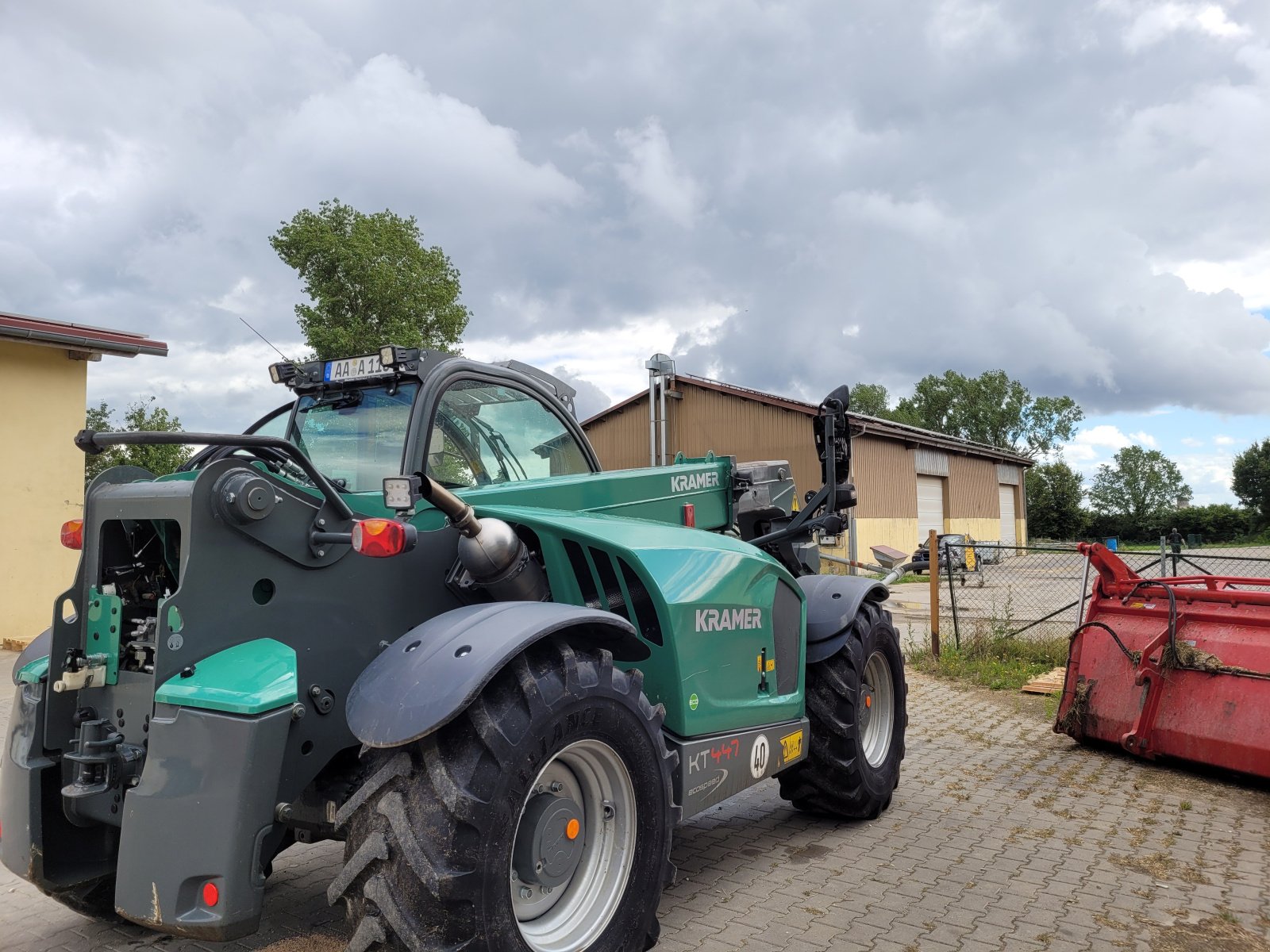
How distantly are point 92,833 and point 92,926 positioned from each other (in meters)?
0.93

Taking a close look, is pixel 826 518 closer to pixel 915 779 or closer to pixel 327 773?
pixel 915 779

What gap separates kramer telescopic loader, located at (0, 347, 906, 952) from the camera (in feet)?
9.08

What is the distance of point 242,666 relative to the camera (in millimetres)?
2930

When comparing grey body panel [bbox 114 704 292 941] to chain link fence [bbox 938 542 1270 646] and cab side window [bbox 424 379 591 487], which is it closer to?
cab side window [bbox 424 379 591 487]

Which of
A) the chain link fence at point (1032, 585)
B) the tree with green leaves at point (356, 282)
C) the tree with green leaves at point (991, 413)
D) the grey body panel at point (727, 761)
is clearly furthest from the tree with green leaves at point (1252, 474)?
the grey body panel at point (727, 761)

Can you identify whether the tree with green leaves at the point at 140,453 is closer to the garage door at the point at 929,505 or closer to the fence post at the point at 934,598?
the fence post at the point at 934,598

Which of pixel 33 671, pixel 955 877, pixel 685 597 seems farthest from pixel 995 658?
pixel 33 671

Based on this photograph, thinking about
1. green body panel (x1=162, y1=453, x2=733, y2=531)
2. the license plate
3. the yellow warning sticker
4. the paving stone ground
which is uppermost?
the license plate

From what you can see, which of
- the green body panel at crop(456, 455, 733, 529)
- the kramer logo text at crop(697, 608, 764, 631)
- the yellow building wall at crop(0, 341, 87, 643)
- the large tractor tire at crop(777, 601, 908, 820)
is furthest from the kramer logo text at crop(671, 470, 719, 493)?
the yellow building wall at crop(0, 341, 87, 643)

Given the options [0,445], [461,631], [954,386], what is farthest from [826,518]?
[954,386]

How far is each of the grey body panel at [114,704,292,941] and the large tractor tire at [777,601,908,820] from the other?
3055 millimetres

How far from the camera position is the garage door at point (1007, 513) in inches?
1526

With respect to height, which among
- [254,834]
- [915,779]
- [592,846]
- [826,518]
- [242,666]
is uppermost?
[826,518]

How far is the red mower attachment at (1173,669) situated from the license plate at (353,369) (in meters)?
5.37
